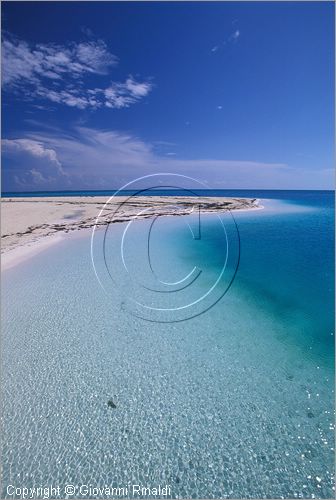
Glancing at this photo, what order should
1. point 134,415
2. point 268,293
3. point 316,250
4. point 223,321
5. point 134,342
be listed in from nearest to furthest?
point 134,415 → point 134,342 → point 223,321 → point 268,293 → point 316,250

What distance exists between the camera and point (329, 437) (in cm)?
633

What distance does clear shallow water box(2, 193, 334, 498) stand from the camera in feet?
18.5

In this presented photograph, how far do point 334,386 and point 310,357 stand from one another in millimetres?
1267

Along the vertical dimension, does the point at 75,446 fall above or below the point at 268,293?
below

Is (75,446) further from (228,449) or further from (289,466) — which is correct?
(289,466)

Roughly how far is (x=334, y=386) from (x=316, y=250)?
18.4m

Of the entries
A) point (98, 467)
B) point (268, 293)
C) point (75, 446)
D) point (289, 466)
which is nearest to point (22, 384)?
point (75, 446)

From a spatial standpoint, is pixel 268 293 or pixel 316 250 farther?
pixel 316 250

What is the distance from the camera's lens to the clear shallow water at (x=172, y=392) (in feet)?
18.5

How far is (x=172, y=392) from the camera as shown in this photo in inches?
297

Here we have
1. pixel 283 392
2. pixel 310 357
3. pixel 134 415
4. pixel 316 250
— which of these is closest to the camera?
pixel 134 415

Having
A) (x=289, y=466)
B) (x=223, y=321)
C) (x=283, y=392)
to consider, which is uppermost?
(x=223, y=321)

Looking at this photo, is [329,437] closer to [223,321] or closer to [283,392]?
[283,392]

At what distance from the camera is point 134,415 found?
22.5ft
